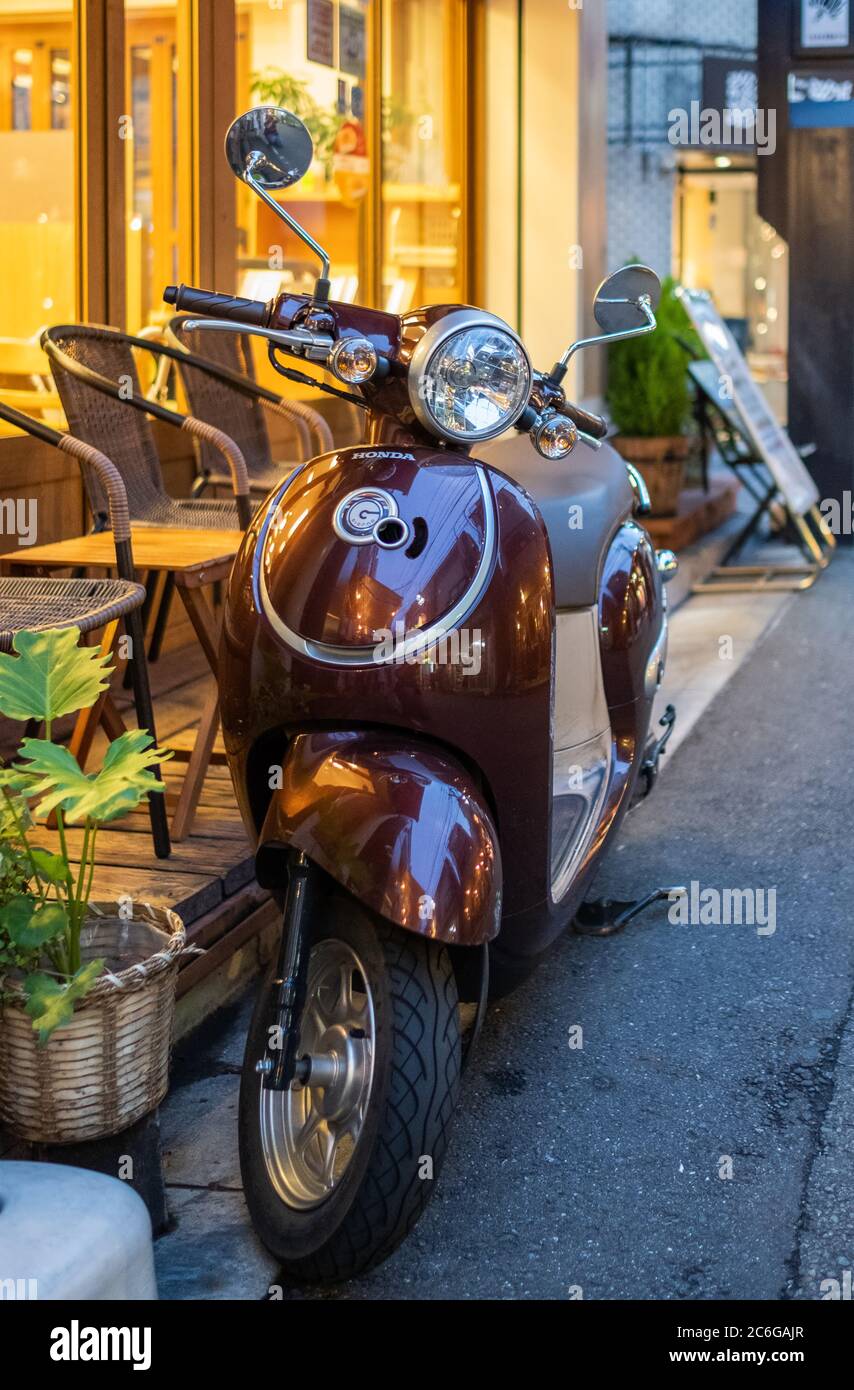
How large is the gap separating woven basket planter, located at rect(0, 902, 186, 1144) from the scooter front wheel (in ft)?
0.54

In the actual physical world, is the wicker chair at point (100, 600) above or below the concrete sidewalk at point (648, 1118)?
above

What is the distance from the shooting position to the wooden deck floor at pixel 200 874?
11.0 feet

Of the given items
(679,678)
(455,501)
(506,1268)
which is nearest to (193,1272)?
(506,1268)

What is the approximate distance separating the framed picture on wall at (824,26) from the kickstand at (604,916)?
6.95 m

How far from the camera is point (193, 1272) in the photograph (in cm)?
250

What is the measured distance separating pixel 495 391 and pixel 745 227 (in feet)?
76.4

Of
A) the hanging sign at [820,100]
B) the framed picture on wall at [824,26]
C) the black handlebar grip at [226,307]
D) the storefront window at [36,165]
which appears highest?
the framed picture on wall at [824,26]

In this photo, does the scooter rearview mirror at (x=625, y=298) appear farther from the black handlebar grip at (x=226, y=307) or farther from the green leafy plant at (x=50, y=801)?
the green leafy plant at (x=50, y=801)

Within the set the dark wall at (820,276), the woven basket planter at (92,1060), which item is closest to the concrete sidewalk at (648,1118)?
the woven basket planter at (92,1060)

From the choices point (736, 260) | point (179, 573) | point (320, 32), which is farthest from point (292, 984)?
point (736, 260)

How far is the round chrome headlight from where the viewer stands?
2.52 meters

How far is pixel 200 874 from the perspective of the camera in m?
3.50

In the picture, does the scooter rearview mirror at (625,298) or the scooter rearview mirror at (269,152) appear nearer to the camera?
the scooter rearview mirror at (269,152)

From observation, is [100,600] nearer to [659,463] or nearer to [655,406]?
[659,463]
